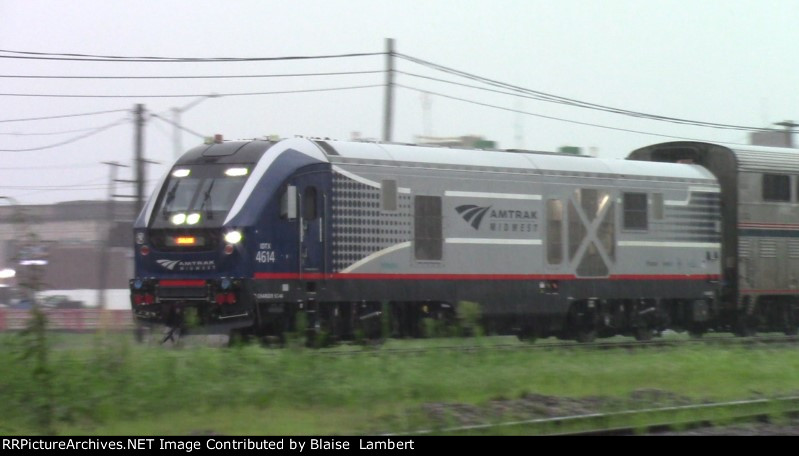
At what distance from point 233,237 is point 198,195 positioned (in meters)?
1.14

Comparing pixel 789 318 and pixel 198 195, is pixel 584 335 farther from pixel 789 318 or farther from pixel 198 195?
pixel 198 195

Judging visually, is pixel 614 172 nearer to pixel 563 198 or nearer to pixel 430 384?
pixel 563 198

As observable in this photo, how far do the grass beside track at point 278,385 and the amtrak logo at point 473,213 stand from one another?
4142 mm

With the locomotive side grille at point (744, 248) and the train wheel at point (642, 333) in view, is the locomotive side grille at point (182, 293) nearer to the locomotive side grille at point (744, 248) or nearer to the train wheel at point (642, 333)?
the train wheel at point (642, 333)

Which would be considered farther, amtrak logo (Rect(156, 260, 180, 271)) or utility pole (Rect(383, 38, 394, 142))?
utility pole (Rect(383, 38, 394, 142))

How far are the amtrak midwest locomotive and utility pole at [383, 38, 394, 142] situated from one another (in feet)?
27.3

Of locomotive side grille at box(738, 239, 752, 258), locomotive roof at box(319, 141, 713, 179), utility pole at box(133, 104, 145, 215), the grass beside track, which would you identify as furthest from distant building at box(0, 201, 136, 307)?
the grass beside track

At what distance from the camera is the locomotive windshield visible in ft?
57.2

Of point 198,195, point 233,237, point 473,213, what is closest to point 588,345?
point 473,213

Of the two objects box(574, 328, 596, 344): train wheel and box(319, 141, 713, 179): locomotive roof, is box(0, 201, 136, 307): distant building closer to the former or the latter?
box(574, 328, 596, 344): train wheel

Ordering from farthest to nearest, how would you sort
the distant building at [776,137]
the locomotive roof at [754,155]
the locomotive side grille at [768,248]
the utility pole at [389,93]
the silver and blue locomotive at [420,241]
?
the distant building at [776,137], the utility pole at [389,93], the locomotive side grille at [768,248], the locomotive roof at [754,155], the silver and blue locomotive at [420,241]

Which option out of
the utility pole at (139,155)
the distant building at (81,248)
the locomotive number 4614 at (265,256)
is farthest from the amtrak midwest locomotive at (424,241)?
the distant building at (81,248)

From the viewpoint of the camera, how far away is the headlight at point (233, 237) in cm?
1706
